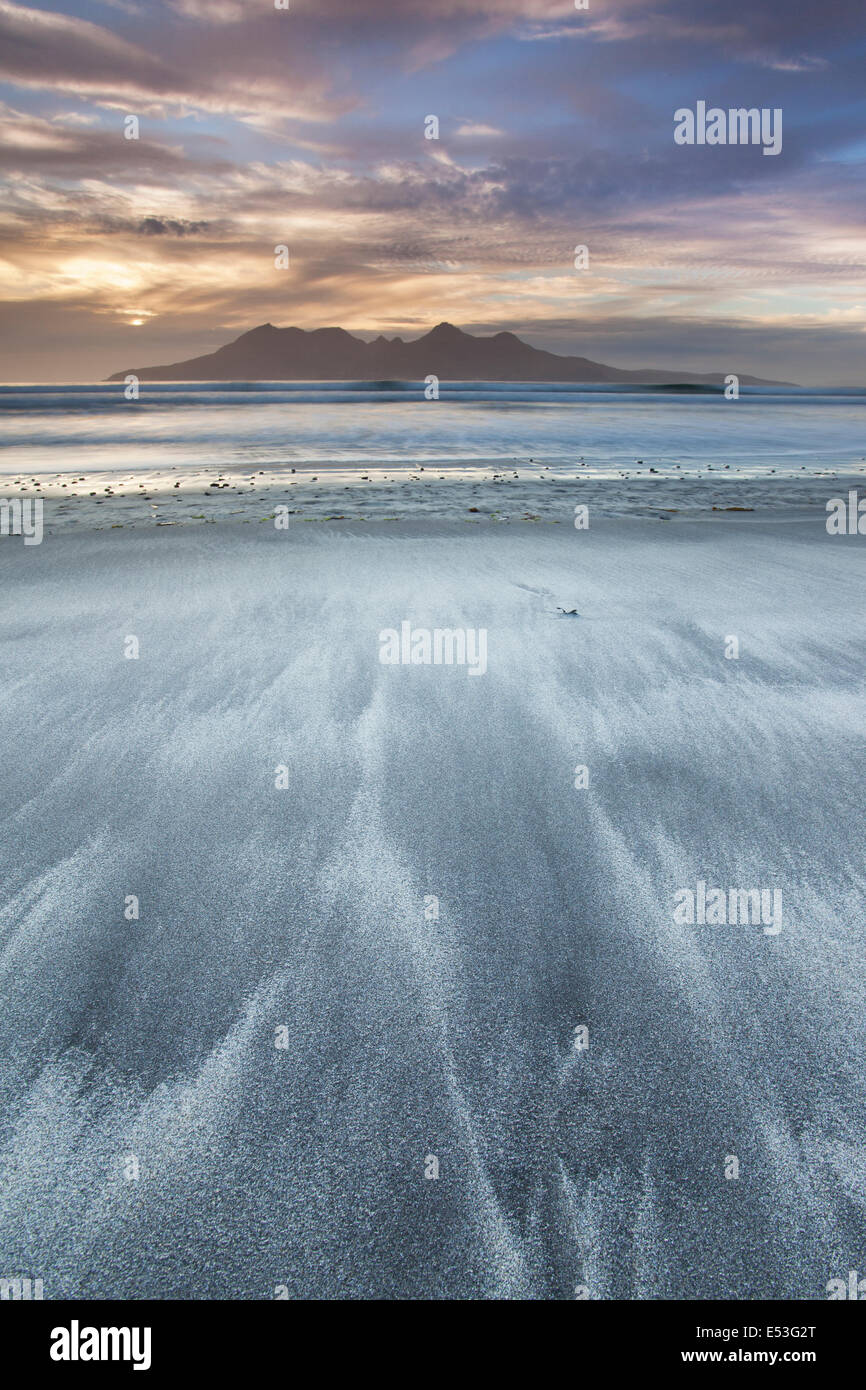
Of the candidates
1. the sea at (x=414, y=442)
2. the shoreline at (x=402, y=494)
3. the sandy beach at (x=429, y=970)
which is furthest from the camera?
the sea at (x=414, y=442)

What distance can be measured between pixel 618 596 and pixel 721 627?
83 cm

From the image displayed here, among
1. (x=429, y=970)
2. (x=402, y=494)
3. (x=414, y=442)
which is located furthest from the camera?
(x=414, y=442)

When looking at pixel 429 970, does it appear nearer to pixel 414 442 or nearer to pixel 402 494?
pixel 402 494

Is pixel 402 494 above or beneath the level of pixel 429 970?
above

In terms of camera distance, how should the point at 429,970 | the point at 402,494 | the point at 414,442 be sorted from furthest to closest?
the point at 414,442
the point at 402,494
the point at 429,970

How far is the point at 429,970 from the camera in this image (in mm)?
1963

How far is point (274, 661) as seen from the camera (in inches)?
156

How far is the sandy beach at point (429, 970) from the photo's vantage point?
1388mm

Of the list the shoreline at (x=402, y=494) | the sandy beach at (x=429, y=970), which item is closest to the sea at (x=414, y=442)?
the shoreline at (x=402, y=494)

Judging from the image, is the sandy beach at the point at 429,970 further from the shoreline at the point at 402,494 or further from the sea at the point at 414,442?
the sea at the point at 414,442

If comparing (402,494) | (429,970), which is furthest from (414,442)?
(429,970)

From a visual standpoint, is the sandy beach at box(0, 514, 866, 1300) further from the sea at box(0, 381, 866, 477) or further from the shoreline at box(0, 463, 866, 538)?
the sea at box(0, 381, 866, 477)

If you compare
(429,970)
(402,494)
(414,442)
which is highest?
(414,442)

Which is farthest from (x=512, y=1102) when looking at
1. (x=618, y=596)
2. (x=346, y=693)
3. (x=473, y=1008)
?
(x=618, y=596)
